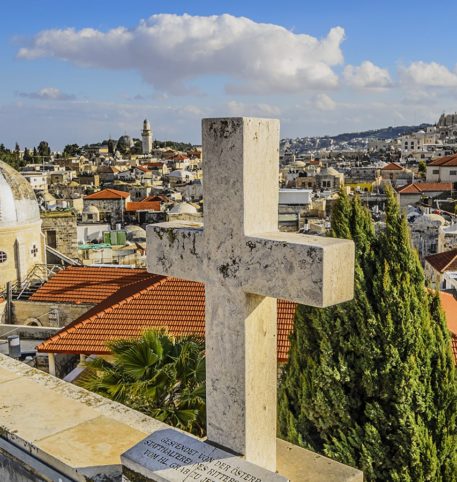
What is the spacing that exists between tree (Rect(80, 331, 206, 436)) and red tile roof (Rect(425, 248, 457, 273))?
67.7 feet

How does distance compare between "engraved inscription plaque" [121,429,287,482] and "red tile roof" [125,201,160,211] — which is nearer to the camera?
"engraved inscription plaque" [121,429,287,482]

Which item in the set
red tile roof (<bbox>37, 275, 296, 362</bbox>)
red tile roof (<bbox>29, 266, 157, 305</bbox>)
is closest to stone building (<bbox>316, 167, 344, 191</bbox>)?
red tile roof (<bbox>29, 266, 157, 305</bbox>)

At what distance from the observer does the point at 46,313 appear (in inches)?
684

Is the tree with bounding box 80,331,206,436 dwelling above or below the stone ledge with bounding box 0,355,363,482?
below

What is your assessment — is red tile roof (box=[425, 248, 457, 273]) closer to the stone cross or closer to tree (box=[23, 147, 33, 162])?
the stone cross

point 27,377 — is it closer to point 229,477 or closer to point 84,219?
point 229,477

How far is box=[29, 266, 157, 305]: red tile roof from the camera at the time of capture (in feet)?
54.7

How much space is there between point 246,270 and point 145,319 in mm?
8762

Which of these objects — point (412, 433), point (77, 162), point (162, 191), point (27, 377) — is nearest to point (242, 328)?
point (27, 377)

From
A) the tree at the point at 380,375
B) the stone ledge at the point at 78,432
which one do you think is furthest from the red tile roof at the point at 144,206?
the stone ledge at the point at 78,432

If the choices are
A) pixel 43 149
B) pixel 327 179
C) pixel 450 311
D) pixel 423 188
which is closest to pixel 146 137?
pixel 43 149

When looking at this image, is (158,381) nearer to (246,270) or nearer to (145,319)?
(246,270)

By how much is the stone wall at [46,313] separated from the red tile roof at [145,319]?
4179 mm

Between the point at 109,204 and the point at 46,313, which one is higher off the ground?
the point at 46,313
